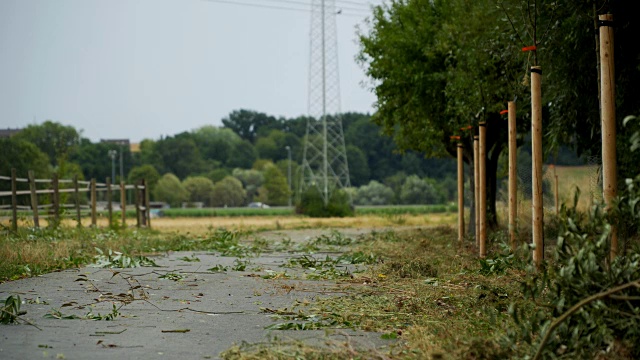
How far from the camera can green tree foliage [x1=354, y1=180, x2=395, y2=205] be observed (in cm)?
9875

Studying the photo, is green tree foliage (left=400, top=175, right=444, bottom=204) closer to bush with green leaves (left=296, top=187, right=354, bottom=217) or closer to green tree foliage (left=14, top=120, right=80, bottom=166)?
bush with green leaves (left=296, top=187, right=354, bottom=217)

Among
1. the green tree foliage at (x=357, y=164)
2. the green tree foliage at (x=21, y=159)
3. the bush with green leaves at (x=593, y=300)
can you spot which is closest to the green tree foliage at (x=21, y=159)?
the green tree foliage at (x=21, y=159)

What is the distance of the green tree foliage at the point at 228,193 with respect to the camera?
4221 inches

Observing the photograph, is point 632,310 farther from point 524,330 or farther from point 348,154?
point 348,154

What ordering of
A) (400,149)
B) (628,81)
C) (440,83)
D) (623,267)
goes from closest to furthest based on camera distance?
1. (623,267)
2. (628,81)
3. (440,83)
4. (400,149)

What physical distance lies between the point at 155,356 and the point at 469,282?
19.3 ft

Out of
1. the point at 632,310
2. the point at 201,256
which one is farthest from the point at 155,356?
the point at 201,256

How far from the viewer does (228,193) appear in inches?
4262

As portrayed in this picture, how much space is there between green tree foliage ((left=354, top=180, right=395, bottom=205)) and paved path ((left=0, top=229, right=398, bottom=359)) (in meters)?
82.4

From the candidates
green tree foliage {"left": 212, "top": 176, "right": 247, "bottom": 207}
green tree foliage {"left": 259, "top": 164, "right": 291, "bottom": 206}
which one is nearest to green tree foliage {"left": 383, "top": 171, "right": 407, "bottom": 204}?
green tree foliage {"left": 259, "top": 164, "right": 291, "bottom": 206}

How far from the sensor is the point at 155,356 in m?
7.52

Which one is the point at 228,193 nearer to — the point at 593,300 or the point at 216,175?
the point at 216,175

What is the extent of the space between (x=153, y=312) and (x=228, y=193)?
3873 inches

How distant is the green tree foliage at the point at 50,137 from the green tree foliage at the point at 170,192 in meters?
10.9
